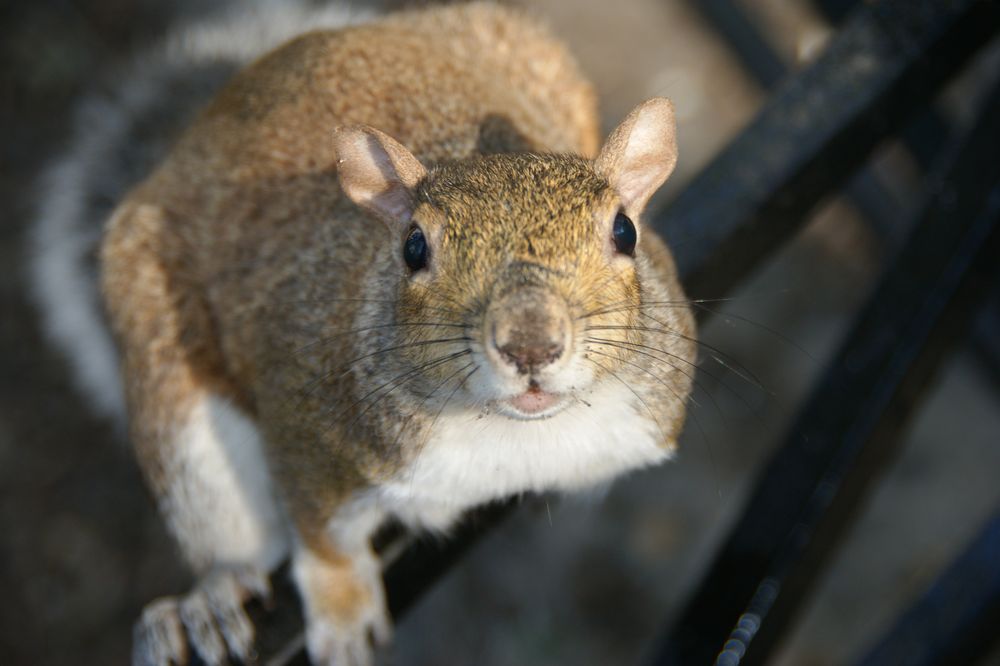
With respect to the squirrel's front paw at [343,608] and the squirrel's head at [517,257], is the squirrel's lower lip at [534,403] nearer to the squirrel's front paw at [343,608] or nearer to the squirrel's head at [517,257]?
the squirrel's head at [517,257]

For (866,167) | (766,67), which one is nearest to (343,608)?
(866,167)

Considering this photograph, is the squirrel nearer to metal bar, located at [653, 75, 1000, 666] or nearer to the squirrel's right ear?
the squirrel's right ear

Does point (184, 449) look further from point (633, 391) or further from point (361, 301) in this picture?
point (633, 391)

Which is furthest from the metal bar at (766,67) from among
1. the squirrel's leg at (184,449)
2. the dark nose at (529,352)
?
the dark nose at (529,352)

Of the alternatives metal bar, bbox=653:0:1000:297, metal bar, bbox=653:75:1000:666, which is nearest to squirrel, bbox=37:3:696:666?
metal bar, bbox=653:0:1000:297

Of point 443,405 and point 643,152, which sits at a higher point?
point 643,152

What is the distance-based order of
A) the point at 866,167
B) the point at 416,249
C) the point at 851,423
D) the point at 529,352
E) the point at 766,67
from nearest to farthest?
the point at 529,352, the point at 416,249, the point at 851,423, the point at 866,167, the point at 766,67
